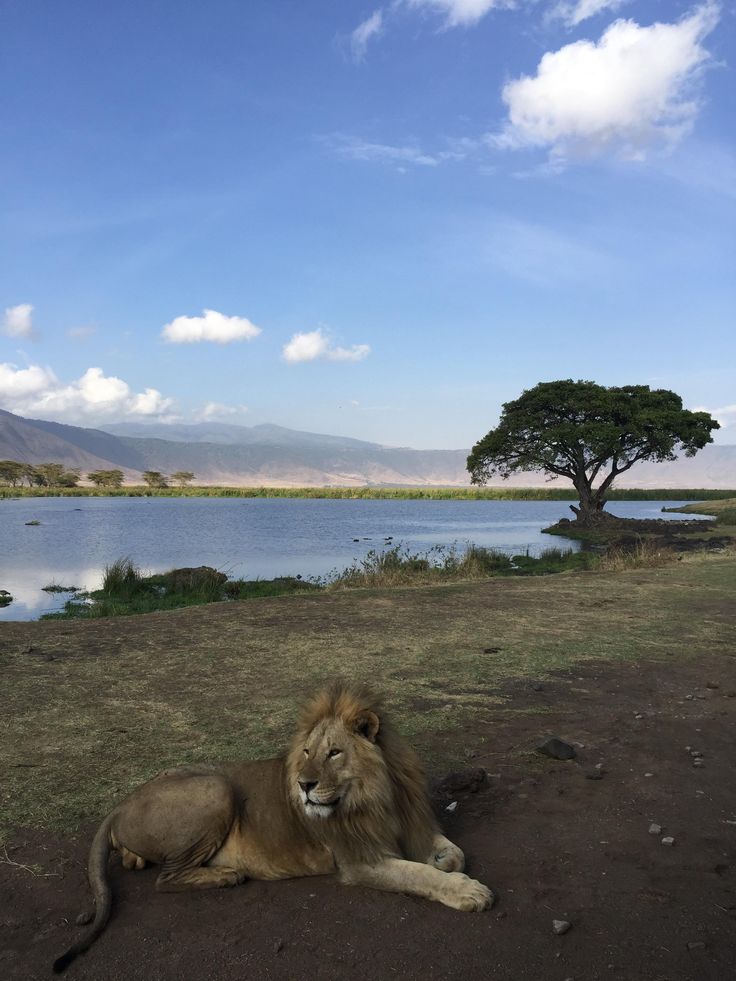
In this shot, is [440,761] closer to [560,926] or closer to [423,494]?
[560,926]

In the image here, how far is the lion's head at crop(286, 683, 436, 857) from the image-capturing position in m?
3.49

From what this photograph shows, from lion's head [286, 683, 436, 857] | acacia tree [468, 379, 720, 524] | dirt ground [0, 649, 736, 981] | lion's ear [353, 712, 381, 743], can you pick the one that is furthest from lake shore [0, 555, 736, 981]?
acacia tree [468, 379, 720, 524]

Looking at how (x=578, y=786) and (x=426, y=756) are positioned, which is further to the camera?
(x=426, y=756)

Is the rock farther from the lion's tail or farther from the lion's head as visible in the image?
the lion's tail

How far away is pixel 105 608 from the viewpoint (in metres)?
14.8

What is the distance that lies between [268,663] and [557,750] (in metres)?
4.07

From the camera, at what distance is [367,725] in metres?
3.69

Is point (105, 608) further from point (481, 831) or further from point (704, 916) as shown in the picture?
point (704, 916)

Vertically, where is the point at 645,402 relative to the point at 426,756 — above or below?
above

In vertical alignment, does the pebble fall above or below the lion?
below

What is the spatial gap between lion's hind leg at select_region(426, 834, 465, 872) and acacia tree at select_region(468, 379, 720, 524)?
3790 centimetres

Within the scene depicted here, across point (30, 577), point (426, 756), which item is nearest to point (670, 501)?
point (30, 577)

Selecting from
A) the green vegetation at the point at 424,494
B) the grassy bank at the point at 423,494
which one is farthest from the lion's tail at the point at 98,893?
the green vegetation at the point at 424,494

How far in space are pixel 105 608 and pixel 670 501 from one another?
8279cm
